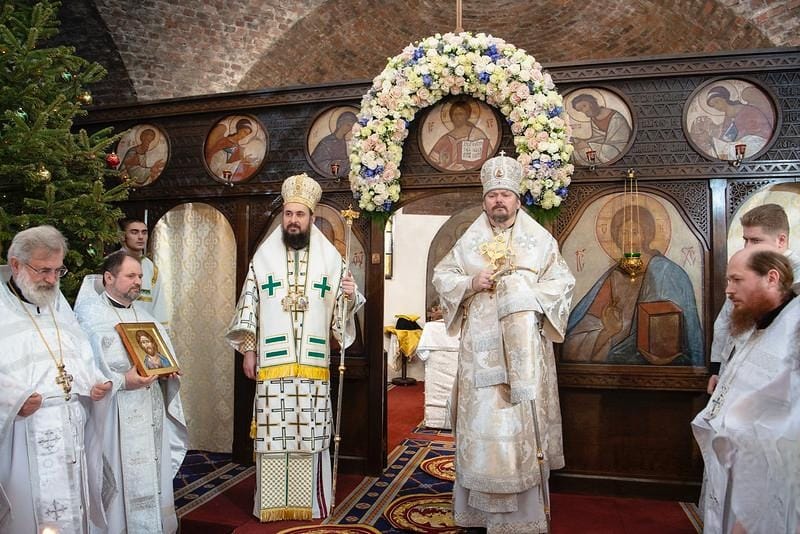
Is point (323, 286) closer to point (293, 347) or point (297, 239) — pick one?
point (297, 239)

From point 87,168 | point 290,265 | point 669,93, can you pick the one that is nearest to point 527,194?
point 669,93

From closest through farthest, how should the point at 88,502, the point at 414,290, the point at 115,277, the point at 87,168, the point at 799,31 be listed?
the point at 88,502, the point at 115,277, the point at 87,168, the point at 799,31, the point at 414,290

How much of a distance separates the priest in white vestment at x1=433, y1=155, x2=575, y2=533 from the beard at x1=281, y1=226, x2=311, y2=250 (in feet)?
3.90

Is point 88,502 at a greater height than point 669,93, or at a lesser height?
lesser

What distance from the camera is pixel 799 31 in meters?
8.49

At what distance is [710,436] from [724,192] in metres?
3.26

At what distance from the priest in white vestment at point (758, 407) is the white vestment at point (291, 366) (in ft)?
9.85

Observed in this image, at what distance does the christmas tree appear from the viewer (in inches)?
194

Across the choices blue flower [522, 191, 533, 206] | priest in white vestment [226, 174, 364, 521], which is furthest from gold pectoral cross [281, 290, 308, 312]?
blue flower [522, 191, 533, 206]

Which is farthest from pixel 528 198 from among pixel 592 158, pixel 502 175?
pixel 502 175

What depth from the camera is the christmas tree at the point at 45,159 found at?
4.92m

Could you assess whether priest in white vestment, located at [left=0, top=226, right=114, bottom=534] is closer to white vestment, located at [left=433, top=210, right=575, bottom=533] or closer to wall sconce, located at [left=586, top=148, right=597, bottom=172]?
white vestment, located at [left=433, top=210, right=575, bottom=533]

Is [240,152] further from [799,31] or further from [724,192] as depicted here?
[799,31]

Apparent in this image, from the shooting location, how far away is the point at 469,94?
6234 mm
